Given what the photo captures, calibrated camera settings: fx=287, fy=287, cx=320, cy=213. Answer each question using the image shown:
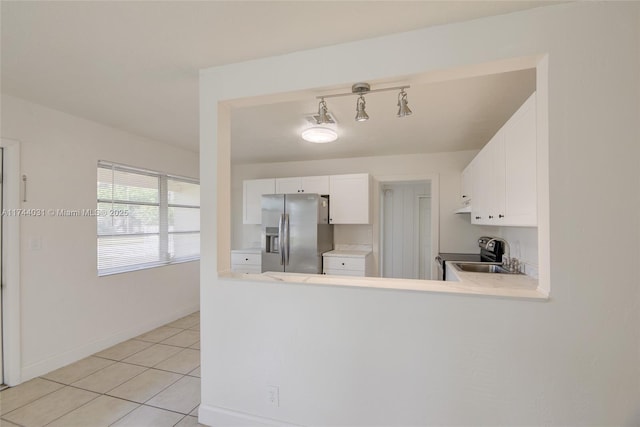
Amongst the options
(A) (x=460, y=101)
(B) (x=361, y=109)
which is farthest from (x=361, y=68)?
(A) (x=460, y=101)

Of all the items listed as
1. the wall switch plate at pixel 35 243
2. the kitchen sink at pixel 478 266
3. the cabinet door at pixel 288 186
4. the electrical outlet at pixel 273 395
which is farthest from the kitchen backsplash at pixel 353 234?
the wall switch plate at pixel 35 243

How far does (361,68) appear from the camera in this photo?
1.58m

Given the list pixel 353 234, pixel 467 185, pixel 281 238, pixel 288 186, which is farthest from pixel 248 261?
pixel 467 185

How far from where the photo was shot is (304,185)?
14.0ft

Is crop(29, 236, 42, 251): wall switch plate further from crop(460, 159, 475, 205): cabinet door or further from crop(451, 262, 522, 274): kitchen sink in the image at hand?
crop(460, 159, 475, 205): cabinet door

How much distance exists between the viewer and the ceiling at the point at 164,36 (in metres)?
1.33

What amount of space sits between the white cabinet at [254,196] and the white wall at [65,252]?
154 centimetres

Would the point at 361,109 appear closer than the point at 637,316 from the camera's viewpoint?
No

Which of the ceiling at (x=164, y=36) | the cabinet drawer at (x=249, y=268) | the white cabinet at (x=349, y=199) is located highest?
the ceiling at (x=164, y=36)

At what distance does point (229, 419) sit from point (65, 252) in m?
2.22

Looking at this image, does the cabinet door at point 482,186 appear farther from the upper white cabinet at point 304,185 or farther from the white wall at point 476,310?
the upper white cabinet at point 304,185

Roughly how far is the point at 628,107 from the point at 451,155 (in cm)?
283

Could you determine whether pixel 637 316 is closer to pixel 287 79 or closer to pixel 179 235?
pixel 287 79

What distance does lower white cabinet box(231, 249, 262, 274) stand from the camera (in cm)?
434
